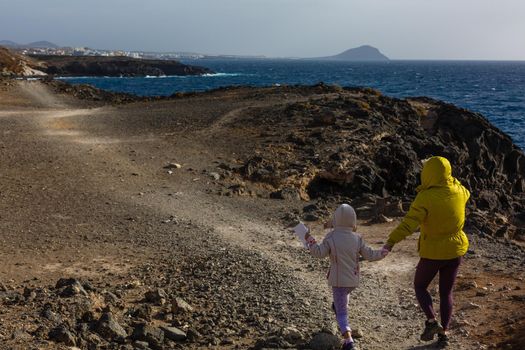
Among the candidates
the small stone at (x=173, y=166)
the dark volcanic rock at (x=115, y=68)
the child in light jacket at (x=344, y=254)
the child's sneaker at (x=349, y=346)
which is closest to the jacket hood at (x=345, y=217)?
the child in light jacket at (x=344, y=254)

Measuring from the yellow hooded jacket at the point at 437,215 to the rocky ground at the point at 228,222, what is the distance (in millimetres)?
1150

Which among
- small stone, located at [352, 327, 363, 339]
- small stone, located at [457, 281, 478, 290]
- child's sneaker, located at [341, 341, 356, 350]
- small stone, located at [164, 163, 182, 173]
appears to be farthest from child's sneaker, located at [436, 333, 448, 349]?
small stone, located at [164, 163, 182, 173]

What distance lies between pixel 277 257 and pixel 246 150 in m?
8.62

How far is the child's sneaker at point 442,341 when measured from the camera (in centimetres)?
678

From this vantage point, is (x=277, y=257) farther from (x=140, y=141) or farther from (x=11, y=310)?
(x=140, y=141)

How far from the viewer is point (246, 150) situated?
60.5ft

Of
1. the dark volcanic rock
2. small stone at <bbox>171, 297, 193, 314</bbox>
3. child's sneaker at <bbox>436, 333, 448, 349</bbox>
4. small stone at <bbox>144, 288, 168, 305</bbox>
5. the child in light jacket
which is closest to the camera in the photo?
the child in light jacket

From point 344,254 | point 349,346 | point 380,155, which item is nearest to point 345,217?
point 344,254

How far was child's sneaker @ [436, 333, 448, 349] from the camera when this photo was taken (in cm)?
678

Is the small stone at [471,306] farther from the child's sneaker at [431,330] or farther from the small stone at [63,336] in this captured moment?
the small stone at [63,336]

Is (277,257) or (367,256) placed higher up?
(367,256)

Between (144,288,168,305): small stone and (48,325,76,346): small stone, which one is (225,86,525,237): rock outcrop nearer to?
(144,288,168,305): small stone

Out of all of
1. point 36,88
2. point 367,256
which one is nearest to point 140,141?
point 367,256

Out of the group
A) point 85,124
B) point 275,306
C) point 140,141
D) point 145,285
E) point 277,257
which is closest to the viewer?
point 275,306
